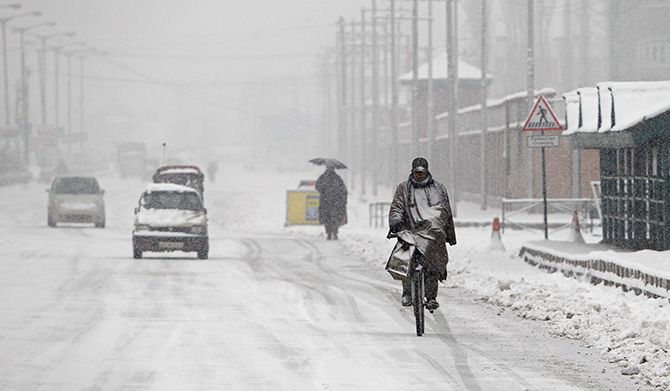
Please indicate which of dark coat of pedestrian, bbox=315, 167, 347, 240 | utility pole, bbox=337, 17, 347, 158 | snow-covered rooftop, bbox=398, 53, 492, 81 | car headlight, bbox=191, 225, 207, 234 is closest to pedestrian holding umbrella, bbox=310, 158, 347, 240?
dark coat of pedestrian, bbox=315, 167, 347, 240

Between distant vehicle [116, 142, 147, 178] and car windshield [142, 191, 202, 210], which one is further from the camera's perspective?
distant vehicle [116, 142, 147, 178]

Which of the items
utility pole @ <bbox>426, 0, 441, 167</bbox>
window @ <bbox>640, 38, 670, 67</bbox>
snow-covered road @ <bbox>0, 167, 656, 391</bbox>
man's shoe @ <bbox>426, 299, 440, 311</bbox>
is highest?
window @ <bbox>640, 38, 670, 67</bbox>

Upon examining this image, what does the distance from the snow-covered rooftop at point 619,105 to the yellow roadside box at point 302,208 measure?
2098 cm

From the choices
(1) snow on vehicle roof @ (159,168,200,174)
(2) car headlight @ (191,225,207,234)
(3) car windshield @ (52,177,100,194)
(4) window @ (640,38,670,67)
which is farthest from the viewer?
(4) window @ (640,38,670,67)

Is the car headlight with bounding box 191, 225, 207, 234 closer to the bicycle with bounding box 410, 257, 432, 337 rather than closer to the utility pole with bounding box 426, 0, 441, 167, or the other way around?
the bicycle with bounding box 410, 257, 432, 337

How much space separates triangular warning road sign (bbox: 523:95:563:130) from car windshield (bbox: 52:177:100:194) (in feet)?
72.9

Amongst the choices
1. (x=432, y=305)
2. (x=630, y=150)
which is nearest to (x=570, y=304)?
(x=432, y=305)

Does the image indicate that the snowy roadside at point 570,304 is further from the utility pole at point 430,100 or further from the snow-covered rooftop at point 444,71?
the snow-covered rooftop at point 444,71

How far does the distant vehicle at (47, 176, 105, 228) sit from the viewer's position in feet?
161

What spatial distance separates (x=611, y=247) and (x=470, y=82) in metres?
56.6

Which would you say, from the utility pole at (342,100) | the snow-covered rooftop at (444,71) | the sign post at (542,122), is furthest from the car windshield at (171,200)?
the utility pole at (342,100)

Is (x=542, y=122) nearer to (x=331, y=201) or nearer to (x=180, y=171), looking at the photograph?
(x=331, y=201)

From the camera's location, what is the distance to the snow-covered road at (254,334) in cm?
1344

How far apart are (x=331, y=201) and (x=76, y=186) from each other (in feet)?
38.2
